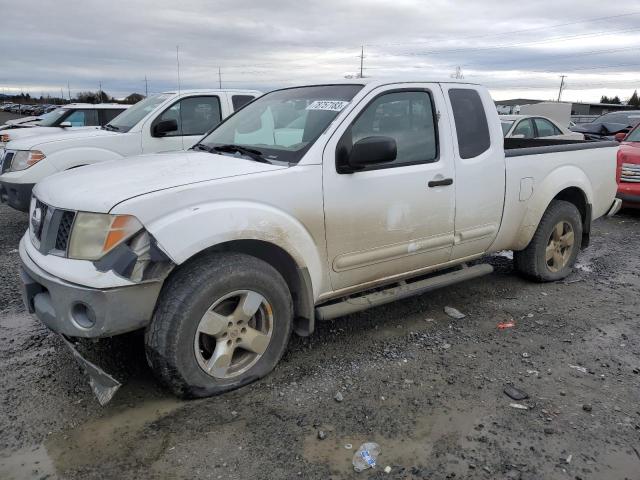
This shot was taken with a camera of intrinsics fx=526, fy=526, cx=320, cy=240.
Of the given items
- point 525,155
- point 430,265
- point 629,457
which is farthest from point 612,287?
point 629,457

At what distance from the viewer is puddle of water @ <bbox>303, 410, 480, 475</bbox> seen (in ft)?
8.48

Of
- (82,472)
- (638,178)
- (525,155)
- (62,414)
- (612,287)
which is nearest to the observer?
(82,472)

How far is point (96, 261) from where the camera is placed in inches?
107

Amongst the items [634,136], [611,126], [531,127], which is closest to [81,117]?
[531,127]

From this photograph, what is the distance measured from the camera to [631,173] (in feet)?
28.0

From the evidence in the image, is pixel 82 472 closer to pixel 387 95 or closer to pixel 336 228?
pixel 336 228

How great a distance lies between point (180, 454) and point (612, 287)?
→ 14.7ft

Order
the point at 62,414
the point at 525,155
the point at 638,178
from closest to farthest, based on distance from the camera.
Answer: the point at 62,414
the point at 525,155
the point at 638,178

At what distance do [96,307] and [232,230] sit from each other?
802 millimetres

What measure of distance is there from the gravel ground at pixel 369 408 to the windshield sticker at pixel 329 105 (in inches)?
66.7

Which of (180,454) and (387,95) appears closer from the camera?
(180,454)

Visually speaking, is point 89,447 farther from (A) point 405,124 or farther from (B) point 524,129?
(B) point 524,129

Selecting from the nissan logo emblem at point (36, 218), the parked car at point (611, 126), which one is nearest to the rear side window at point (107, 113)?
the nissan logo emblem at point (36, 218)

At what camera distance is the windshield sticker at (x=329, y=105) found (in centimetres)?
360
